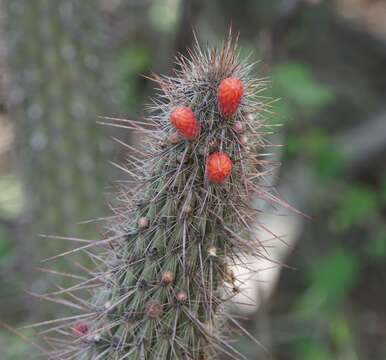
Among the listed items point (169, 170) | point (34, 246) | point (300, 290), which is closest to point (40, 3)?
point (34, 246)

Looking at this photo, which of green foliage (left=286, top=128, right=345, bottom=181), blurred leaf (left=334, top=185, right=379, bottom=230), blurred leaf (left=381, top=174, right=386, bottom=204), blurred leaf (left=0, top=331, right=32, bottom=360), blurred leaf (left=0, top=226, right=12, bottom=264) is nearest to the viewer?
blurred leaf (left=0, top=331, right=32, bottom=360)

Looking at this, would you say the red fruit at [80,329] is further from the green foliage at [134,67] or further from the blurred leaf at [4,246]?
the green foliage at [134,67]

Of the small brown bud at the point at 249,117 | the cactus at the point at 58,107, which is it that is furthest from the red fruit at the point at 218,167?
the cactus at the point at 58,107

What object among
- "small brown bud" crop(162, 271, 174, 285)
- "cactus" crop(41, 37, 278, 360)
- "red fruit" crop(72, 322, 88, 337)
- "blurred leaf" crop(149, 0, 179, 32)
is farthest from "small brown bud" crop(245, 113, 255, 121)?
"blurred leaf" crop(149, 0, 179, 32)

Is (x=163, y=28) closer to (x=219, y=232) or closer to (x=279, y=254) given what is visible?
(x=279, y=254)

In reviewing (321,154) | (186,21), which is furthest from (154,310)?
(321,154)

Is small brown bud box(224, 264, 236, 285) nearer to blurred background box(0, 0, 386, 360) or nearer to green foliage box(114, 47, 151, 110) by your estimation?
blurred background box(0, 0, 386, 360)

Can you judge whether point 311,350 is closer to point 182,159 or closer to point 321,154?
point 321,154
